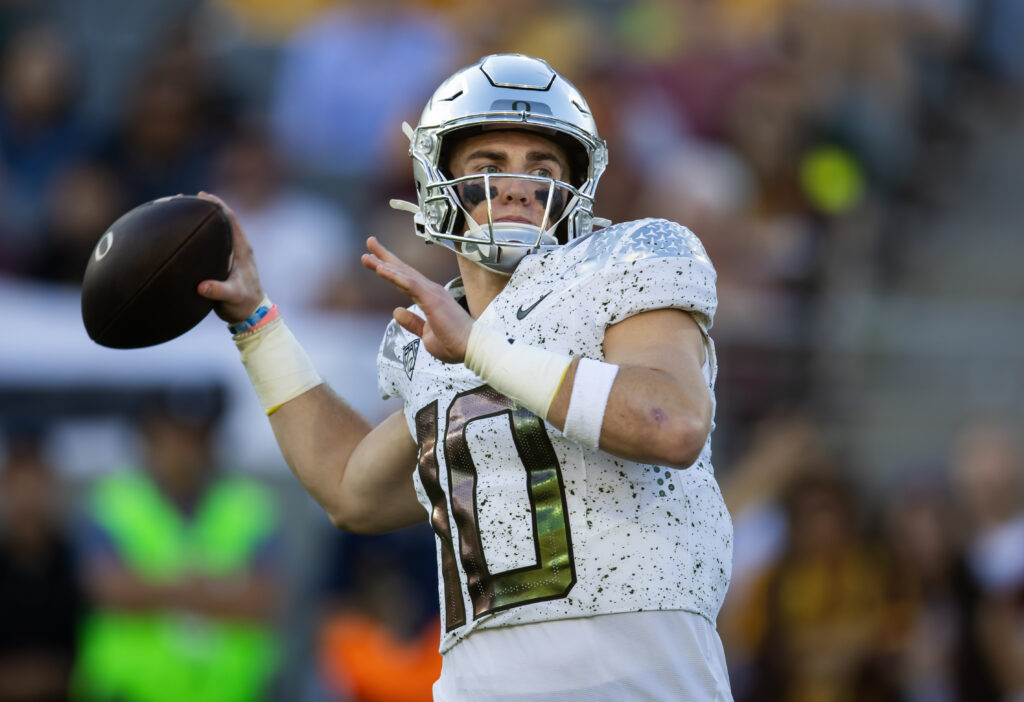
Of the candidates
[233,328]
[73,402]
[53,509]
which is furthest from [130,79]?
[233,328]

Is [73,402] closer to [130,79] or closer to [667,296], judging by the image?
[130,79]

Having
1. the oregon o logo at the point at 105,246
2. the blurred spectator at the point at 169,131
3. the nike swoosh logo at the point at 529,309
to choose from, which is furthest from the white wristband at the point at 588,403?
the blurred spectator at the point at 169,131

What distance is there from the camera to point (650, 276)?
267 cm

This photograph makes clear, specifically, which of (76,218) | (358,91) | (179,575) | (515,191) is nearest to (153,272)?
(515,191)

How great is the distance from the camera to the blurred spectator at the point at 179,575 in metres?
5.55

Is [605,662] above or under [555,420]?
under

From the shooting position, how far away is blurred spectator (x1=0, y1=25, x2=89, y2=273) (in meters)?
7.53

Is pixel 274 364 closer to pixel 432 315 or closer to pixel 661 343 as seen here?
pixel 432 315

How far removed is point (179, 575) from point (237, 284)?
8.68 ft

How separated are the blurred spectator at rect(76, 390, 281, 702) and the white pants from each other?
3.13 metres

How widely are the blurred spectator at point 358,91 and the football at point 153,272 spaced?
4.70 m

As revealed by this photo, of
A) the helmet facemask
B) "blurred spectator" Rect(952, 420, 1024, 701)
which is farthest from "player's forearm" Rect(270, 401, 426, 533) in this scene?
"blurred spectator" Rect(952, 420, 1024, 701)

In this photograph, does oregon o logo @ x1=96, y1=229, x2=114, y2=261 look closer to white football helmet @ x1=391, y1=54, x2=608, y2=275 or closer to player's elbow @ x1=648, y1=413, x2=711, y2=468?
white football helmet @ x1=391, y1=54, x2=608, y2=275

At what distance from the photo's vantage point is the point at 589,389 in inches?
98.8
